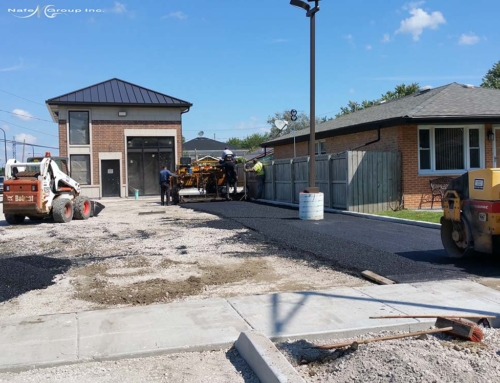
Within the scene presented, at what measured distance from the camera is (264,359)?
14.7 ft

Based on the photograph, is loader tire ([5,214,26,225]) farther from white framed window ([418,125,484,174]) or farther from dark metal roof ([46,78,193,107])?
dark metal roof ([46,78,193,107])

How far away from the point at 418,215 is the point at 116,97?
75.4 feet

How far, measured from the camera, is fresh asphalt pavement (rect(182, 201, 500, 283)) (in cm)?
823

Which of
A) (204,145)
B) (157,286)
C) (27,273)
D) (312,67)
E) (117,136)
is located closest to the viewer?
(157,286)

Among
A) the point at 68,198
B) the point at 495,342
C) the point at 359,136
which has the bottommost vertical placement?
the point at 495,342

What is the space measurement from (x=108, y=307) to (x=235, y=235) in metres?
6.20

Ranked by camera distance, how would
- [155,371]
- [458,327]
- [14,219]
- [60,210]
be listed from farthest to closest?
[14,219]
[60,210]
[458,327]
[155,371]

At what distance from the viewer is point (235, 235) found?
41.9 ft

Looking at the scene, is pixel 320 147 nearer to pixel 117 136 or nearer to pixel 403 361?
pixel 117 136

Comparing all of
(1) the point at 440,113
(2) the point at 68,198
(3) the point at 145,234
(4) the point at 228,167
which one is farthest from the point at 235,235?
(4) the point at 228,167

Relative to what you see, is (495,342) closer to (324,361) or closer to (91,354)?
(324,361)

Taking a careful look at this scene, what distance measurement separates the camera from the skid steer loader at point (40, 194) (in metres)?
16.1

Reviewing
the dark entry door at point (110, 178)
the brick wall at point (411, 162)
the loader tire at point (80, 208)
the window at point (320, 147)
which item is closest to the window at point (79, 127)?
the dark entry door at point (110, 178)

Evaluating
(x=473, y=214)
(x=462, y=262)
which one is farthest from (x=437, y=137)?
(x=473, y=214)
